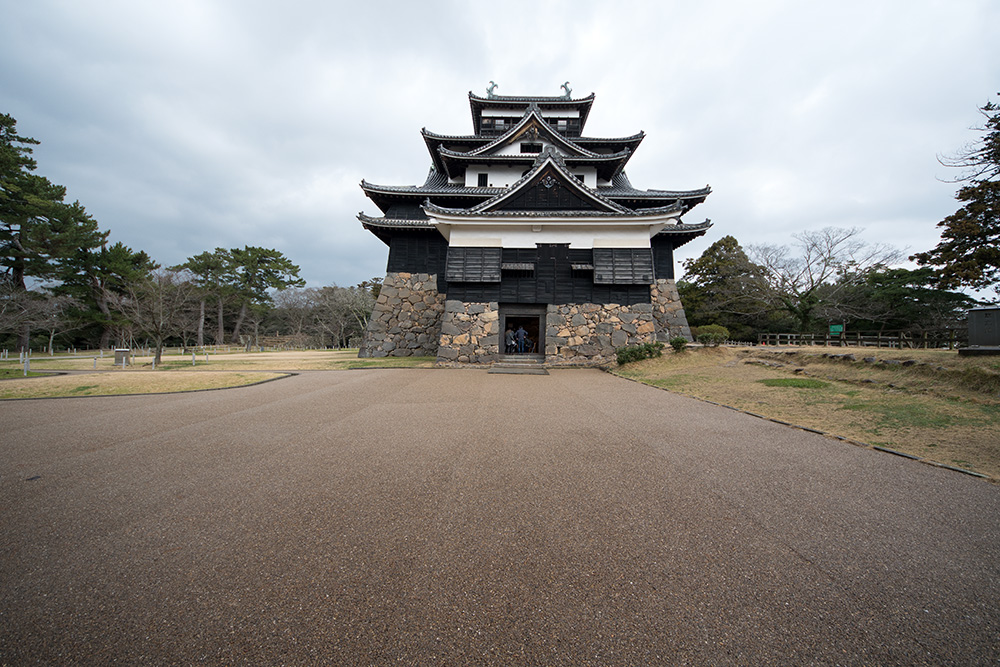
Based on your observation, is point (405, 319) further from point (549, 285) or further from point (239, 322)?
point (239, 322)

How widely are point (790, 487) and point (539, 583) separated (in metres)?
2.55

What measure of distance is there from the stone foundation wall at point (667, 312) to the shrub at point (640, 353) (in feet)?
20.5

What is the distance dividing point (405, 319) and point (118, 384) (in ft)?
33.7

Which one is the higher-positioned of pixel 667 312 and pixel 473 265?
pixel 473 265

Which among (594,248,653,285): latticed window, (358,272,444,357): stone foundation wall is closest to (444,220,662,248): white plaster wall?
(594,248,653,285): latticed window

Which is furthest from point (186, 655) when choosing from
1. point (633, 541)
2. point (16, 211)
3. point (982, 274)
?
point (16, 211)

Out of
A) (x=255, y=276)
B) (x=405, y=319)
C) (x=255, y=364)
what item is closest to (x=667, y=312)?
(x=405, y=319)

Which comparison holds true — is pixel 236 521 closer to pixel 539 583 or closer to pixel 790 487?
pixel 539 583

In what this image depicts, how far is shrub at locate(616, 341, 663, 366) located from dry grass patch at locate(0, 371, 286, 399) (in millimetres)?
11201

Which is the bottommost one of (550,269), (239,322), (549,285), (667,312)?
(239,322)

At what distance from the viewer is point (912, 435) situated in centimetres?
411

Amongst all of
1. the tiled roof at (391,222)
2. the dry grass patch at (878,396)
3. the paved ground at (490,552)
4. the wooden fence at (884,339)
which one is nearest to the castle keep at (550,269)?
the tiled roof at (391,222)

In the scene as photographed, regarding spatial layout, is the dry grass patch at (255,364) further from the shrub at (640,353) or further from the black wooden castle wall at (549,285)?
the shrub at (640,353)

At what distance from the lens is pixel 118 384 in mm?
7930
